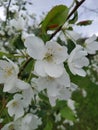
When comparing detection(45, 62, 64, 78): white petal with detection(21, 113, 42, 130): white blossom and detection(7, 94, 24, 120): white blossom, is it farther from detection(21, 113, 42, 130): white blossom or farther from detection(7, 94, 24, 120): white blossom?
detection(21, 113, 42, 130): white blossom

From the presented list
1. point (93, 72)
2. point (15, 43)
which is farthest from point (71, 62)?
point (93, 72)

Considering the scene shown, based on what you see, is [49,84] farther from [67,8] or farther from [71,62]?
[67,8]

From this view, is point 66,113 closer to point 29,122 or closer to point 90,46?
point 29,122

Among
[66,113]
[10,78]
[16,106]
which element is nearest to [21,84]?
[10,78]

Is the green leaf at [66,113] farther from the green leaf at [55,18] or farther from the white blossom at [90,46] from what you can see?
the green leaf at [55,18]

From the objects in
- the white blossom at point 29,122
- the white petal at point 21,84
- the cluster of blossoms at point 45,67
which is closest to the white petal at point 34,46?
the cluster of blossoms at point 45,67

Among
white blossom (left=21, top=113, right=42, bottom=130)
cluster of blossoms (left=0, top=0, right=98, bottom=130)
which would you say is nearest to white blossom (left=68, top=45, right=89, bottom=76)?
cluster of blossoms (left=0, top=0, right=98, bottom=130)

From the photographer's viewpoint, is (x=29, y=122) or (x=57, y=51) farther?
(x=29, y=122)

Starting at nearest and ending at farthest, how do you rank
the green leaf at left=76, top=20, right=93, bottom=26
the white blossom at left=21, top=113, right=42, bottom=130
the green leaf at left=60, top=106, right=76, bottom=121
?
the green leaf at left=76, top=20, right=93, bottom=26 → the white blossom at left=21, top=113, right=42, bottom=130 → the green leaf at left=60, top=106, right=76, bottom=121
